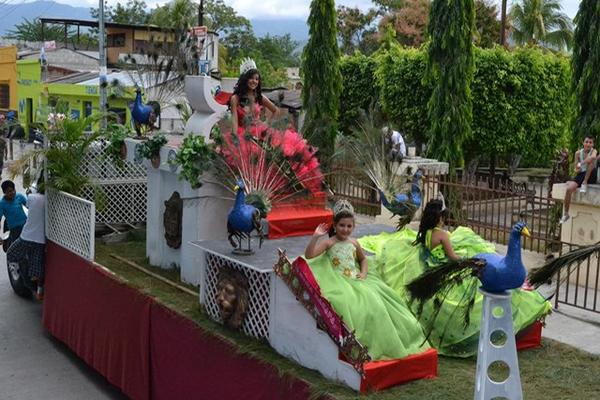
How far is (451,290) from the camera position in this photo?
227 inches

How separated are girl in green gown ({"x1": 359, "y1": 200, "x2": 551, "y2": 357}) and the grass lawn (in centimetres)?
18

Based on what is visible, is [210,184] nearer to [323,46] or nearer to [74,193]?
[74,193]

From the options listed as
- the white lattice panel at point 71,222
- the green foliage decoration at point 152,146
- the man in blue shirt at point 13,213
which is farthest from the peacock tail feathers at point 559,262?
the man in blue shirt at point 13,213

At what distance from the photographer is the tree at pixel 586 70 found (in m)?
A: 12.5

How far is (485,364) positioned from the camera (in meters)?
4.21

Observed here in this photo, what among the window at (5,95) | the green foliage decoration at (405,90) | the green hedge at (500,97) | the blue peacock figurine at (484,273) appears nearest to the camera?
the blue peacock figurine at (484,273)

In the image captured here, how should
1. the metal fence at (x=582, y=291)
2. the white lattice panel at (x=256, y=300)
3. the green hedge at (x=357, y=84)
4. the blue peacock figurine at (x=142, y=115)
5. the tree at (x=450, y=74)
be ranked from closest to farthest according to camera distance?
the white lattice panel at (x=256, y=300), the metal fence at (x=582, y=291), the blue peacock figurine at (x=142, y=115), the tree at (x=450, y=74), the green hedge at (x=357, y=84)

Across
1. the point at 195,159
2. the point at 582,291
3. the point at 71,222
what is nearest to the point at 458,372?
the point at 195,159

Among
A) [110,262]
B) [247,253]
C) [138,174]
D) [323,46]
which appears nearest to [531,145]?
[323,46]

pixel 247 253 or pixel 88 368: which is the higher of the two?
pixel 247 253

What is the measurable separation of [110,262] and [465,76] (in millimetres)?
9628

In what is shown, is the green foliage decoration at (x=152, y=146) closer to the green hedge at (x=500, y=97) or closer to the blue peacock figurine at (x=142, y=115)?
the blue peacock figurine at (x=142, y=115)

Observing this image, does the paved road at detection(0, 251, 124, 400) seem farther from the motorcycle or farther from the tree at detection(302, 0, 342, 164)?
the tree at detection(302, 0, 342, 164)

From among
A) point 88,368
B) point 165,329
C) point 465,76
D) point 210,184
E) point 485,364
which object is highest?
point 465,76
